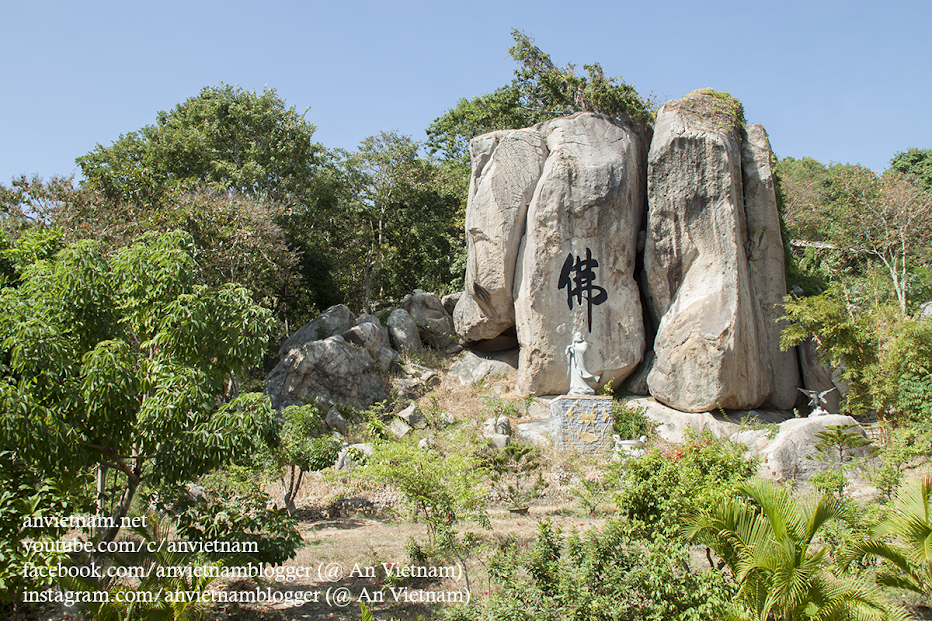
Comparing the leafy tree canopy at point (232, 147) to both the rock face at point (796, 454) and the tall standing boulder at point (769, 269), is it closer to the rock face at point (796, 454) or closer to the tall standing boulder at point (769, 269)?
the tall standing boulder at point (769, 269)

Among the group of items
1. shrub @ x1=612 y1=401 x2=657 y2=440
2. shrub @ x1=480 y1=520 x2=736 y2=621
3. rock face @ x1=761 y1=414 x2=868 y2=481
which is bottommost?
shrub @ x1=480 y1=520 x2=736 y2=621

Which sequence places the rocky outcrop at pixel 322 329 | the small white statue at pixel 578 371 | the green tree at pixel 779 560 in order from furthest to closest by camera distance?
the rocky outcrop at pixel 322 329 < the small white statue at pixel 578 371 < the green tree at pixel 779 560

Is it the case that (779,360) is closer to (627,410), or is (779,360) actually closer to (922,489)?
(627,410)

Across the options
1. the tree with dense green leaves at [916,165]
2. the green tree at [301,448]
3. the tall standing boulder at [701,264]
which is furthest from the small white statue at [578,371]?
the tree with dense green leaves at [916,165]

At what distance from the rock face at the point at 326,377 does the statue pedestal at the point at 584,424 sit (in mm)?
5329

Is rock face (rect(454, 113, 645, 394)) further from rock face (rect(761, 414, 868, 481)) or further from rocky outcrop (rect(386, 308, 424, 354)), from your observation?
rock face (rect(761, 414, 868, 481))

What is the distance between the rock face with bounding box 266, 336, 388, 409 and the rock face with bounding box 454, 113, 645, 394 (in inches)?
162

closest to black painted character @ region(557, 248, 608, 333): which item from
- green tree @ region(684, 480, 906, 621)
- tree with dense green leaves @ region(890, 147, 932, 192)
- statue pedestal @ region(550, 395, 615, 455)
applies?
statue pedestal @ region(550, 395, 615, 455)

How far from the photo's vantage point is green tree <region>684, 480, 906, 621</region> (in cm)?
441

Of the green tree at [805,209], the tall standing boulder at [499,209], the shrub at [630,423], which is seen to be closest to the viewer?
the shrub at [630,423]

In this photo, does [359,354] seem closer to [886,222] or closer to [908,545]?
[908,545]

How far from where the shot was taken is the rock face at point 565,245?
16.5m

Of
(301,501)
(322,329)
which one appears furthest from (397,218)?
(301,501)

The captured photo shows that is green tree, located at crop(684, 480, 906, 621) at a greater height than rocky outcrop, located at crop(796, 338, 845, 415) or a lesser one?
lesser
